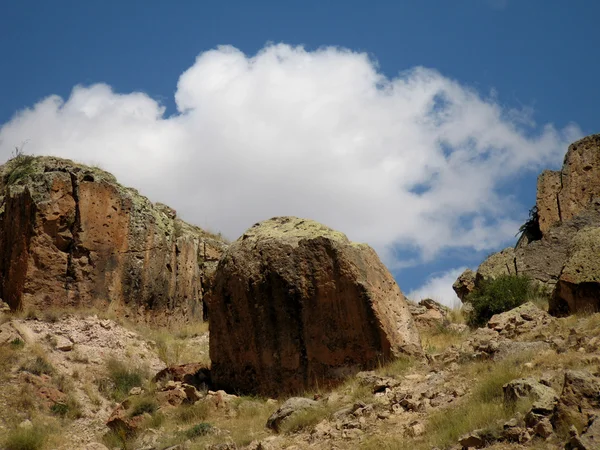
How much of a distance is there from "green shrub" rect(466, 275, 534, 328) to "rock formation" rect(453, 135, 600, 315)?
2.96 feet

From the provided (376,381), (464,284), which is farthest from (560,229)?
(376,381)

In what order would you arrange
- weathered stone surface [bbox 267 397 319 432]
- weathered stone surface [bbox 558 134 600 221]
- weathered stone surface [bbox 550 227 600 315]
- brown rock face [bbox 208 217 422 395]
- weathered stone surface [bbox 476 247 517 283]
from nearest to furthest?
weathered stone surface [bbox 267 397 319 432]
brown rock face [bbox 208 217 422 395]
weathered stone surface [bbox 550 227 600 315]
weathered stone surface [bbox 476 247 517 283]
weathered stone surface [bbox 558 134 600 221]

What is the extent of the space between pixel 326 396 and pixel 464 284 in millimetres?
10473

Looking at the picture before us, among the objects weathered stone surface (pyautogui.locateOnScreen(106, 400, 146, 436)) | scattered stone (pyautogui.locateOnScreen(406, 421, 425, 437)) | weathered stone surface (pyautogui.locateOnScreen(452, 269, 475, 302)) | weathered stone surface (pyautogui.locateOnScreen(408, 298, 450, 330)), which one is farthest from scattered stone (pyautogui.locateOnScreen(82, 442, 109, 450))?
weathered stone surface (pyautogui.locateOnScreen(452, 269, 475, 302))

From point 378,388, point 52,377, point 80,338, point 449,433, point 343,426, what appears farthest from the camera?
point 80,338

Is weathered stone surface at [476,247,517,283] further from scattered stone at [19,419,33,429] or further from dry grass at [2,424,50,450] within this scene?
dry grass at [2,424,50,450]

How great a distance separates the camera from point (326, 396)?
48.7 ft

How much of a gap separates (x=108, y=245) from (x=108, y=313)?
73.8 inches

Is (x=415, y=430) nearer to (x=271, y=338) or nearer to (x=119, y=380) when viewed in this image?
(x=271, y=338)

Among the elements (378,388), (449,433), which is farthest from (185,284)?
(449,433)

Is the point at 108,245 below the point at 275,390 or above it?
above

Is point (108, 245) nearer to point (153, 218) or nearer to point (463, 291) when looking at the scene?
point (153, 218)

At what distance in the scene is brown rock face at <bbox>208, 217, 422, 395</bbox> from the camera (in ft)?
52.1

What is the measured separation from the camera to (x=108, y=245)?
22766 mm
